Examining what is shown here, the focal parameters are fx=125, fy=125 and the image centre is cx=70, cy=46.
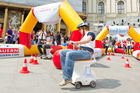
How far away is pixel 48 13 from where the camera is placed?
6324 millimetres

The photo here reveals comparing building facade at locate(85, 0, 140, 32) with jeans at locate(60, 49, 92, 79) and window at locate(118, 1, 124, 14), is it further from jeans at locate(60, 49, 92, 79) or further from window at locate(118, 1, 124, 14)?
jeans at locate(60, 49, 92, 79)

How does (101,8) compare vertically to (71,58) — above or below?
above

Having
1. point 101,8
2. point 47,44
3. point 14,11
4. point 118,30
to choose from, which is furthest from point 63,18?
point 101,8

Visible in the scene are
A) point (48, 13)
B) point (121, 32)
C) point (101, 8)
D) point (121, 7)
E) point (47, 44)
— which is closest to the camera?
point (48, 13)

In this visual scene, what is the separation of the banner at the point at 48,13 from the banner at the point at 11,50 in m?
2.17

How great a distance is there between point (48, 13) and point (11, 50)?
3.00 meters

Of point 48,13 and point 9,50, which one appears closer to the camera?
point 48,13

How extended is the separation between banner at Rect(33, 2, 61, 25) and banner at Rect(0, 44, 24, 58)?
7.11 feet

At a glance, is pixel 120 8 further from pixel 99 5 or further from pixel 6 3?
pixel 6 3

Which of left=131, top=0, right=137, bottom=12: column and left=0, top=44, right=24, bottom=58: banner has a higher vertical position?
left=131, top=0, right=137, bottom=12: column

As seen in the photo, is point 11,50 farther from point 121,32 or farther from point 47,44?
point 121,32

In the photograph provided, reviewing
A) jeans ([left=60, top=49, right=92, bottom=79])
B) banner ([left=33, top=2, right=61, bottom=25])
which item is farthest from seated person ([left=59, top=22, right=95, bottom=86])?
banner ([left=33, top=2, right=61, bottom=25])

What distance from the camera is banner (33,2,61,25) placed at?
6062mm

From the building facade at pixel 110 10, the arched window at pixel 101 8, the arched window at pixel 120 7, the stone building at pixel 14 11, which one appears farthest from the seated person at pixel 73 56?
the arched window at pixel 120 7
